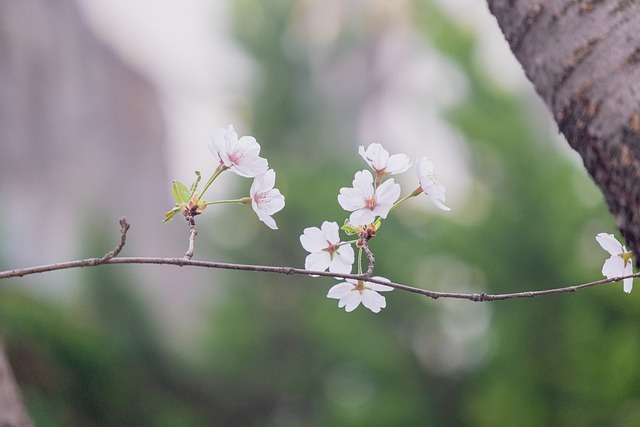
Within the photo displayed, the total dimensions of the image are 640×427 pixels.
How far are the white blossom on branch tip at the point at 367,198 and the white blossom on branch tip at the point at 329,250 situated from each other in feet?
0.07

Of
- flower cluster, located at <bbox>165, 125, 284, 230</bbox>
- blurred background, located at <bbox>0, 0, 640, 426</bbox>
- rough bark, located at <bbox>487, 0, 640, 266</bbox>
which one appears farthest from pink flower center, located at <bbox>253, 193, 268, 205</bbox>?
blurred background, located at <bbox>0, 0, 640, 426</bbox>

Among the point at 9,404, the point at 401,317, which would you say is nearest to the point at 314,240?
the point at 9,404

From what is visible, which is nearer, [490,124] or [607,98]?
[607,98]

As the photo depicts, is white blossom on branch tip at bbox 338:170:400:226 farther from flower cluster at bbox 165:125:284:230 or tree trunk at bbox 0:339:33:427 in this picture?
tree trunk at bbox 0:339:33:427

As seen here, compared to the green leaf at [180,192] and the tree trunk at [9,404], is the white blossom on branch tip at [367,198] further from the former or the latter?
the tree trunk at [9,404]

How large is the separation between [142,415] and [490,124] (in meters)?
1.49

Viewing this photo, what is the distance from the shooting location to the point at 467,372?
7.50 feet

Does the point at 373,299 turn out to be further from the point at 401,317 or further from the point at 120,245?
the point at 401,317

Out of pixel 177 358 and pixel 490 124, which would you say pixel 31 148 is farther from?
pixel 490 124

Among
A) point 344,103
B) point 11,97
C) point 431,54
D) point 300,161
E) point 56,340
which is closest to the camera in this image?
point 56,340

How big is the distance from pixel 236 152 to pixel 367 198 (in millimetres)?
100

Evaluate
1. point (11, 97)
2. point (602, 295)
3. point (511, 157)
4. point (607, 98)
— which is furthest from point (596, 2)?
point (11, 97)

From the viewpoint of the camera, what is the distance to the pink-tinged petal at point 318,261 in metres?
0.51

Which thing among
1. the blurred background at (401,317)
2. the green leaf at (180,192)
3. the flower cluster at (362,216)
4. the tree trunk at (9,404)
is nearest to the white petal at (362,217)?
the flower cluster at (362,216)
